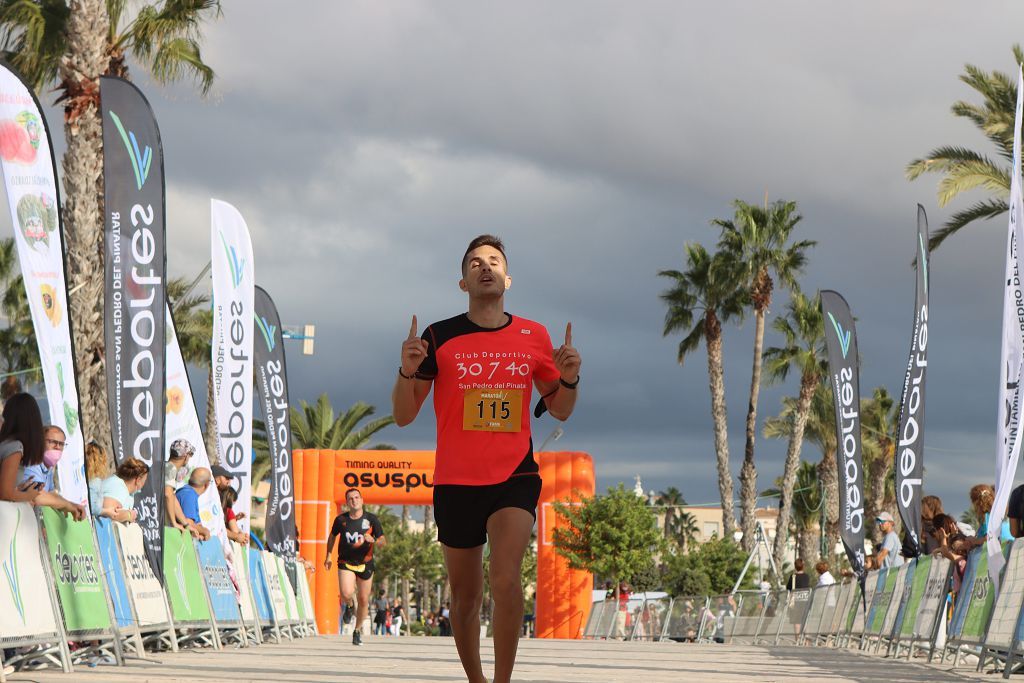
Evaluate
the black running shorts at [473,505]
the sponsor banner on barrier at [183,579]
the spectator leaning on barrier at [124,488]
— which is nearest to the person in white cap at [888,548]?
the sponsor banner on barrier at [183,579]

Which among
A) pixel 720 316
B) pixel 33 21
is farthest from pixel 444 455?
pixel 720 316

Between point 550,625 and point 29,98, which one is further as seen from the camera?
point 550,625

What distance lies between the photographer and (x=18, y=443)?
25.5 feet

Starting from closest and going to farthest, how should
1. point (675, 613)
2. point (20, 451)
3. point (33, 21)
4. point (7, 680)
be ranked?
point (7, 680)
point (20, 451)
point (33, 21)
point (675, 613)

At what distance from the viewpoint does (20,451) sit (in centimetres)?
Result: 780

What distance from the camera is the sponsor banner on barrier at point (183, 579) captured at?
11844 mm

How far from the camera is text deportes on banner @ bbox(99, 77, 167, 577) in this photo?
12.0m

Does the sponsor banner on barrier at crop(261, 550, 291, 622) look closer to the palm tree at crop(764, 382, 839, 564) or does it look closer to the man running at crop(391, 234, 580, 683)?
the man running at crop(391, 234, 580, 683)

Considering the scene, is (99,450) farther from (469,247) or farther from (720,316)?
(720,316)

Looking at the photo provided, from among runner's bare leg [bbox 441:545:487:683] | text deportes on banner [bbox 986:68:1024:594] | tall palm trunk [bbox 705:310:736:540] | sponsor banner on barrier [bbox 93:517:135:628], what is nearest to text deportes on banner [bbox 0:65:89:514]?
sponsor banner on barrier [bbox 93:517:135:628]

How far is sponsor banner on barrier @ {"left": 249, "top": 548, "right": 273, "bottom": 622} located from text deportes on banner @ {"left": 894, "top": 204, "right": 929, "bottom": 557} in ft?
26.6

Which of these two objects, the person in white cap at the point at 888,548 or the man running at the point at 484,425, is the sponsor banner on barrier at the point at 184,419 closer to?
the man running at the point at 484,425

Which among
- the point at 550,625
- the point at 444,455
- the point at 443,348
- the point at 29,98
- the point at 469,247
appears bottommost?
the point at 550,625

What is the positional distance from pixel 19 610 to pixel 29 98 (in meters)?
4.08
